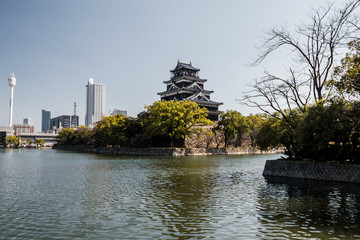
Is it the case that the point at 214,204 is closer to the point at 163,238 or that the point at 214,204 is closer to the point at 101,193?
the point at 163,238

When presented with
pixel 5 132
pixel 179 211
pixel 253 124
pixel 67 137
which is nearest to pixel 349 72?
pixel 179 211

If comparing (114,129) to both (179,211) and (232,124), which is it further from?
(179,211)

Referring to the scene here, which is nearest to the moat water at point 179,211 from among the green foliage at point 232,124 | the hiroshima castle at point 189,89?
the green foliage at point 232,124

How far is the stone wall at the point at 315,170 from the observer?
17.4 m

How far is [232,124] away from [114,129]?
24429 mm

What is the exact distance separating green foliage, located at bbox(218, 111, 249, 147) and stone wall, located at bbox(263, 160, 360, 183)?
37.3 metres

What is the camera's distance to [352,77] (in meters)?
19.2

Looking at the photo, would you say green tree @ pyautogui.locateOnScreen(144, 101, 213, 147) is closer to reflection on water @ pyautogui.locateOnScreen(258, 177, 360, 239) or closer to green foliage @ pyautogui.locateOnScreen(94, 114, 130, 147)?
green foliage @ pyautogui.locateOnScreen(94, 114, 130, 147)

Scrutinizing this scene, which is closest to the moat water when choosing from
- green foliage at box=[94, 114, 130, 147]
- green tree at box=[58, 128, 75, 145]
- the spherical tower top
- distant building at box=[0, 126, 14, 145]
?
green foliage at box=[94, 114, 130, 147]

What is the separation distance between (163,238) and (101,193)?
24.4 feet

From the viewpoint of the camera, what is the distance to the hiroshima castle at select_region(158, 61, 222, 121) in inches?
2788

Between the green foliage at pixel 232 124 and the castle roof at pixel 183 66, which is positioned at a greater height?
the castle roof at pixel 183 66

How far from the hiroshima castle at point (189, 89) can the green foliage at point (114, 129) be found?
15332 mm

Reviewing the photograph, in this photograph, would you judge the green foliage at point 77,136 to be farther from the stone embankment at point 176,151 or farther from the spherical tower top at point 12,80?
the spherical tower top at point 12,80
